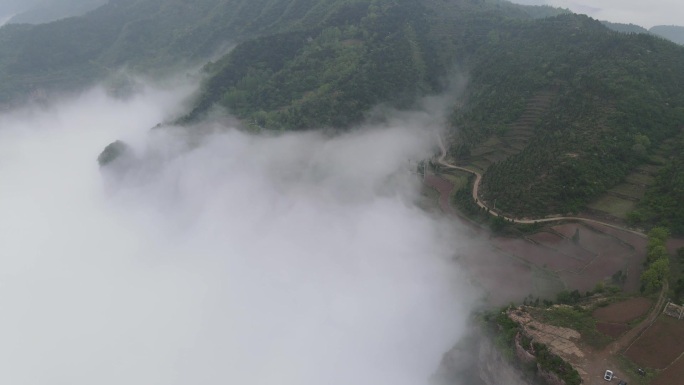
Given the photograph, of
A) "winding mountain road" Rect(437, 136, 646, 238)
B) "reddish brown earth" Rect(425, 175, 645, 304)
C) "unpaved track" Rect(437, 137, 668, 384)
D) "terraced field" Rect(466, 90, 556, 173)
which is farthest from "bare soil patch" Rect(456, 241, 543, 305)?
"terraced field" Rect(466, 90, 556, 173)

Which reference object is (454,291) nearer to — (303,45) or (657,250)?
(657,250)

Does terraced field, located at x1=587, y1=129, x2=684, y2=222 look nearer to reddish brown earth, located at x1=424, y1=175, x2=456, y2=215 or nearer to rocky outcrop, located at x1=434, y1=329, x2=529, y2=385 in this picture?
reddish brown earth, located at x1=424, y1=175, x2=456, y2=215

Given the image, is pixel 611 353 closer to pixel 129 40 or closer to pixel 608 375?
pixel 608 375

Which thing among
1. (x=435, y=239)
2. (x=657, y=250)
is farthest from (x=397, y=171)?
(x=657, y=250)

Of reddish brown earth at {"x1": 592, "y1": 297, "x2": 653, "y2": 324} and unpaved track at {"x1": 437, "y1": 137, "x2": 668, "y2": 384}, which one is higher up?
unpaved track at {"x1": 437, "y1": 137, "x2": 668, "y2": 384}

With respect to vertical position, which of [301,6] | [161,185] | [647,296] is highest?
[301,6]

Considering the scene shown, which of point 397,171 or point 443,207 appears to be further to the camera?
point 397,171
